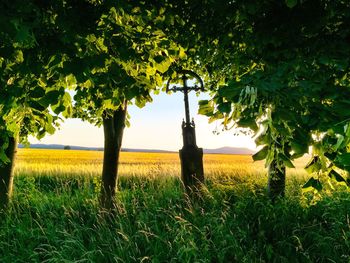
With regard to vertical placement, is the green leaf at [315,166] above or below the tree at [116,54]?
below

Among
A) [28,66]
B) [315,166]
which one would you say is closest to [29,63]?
[28,66]

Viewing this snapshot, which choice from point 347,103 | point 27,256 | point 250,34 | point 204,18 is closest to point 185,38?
point 204,18

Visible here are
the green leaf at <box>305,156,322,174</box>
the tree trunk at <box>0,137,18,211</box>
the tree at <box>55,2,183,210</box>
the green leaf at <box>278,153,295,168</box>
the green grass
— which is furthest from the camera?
the tree trunk at <box>0,137,18,211</box>

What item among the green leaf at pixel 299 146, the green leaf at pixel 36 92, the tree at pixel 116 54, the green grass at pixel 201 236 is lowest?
the green grass at pixel 201 236

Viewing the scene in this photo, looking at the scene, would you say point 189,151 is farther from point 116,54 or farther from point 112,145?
point 112,145

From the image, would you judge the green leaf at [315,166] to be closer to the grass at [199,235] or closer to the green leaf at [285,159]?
the green leaf at [285,159]

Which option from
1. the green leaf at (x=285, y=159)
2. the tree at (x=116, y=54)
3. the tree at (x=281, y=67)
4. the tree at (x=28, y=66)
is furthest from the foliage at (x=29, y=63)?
the green leaf at (x=285, y=159)

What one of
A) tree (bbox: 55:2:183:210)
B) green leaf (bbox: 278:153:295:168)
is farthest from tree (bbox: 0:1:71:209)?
green leaf (bbox: 278:153:295:168)

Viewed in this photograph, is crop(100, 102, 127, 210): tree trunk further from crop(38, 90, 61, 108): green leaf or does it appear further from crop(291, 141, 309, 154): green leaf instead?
crop(291, 141, 309, 154): green leaf

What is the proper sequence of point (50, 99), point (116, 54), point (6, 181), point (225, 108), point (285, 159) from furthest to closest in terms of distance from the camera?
1. point (6, 181)
2. point (116, 54)
3. point (50, 99)
4. point (285, 159)
5. point (225, 108)

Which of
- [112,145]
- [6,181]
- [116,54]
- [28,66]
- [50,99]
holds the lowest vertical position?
[6,181]

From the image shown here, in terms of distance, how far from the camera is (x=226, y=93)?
2.52m

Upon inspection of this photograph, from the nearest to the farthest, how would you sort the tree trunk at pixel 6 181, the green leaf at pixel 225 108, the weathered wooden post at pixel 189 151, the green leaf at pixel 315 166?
1. the green leaf at pixel 225 108
2. the green leaf at pixel 315 166
3. the weathered wooden post at pixel 189 151
4. the tree trunk at pixel 6 181

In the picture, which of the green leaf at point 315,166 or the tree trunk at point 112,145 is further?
the tree trunk at point 112,145
